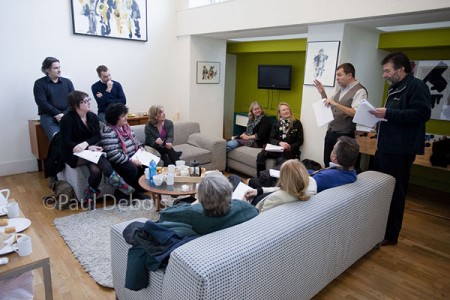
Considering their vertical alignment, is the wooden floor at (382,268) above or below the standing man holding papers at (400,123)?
below

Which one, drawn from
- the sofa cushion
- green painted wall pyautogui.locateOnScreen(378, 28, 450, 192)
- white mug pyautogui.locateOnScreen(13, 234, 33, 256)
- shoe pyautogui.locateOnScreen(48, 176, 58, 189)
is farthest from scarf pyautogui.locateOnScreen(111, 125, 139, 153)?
green painted wall pyautogui.locateOnScreen(378, 28, 450, 192)

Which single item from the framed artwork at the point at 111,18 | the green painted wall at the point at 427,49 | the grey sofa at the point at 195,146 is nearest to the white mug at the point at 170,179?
the grey sofa at the point at 195,146

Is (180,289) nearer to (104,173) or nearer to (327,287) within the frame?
(327,287)

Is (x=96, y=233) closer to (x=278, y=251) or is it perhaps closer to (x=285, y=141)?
(x=278, y=251)

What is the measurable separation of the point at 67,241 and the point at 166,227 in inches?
63.3

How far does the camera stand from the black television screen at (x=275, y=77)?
19.2 ft

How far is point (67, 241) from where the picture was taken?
267 centimetres

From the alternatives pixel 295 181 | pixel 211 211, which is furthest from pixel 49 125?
pixel 295 181

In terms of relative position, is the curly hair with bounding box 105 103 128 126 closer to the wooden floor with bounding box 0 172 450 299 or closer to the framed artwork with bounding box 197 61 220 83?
the wooden floor with bounding box 0 172 450 299

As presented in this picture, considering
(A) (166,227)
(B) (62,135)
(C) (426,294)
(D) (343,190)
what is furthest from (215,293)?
(B) (62,135)

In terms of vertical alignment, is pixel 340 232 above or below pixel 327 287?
above

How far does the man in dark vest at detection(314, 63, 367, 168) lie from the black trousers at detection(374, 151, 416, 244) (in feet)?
1.91

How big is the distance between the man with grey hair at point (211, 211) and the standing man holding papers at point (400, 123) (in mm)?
1587

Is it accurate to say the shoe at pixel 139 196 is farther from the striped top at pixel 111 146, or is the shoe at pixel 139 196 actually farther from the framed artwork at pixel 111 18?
the framed artwork at pixel 111 18
